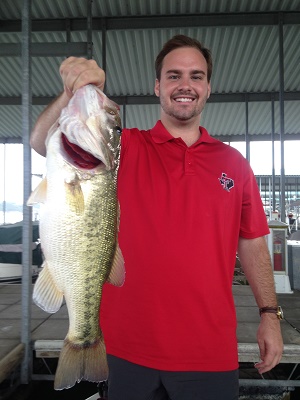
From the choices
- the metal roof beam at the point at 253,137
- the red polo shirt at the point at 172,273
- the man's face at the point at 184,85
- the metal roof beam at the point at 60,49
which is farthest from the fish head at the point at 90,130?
the metal roof beam at the point at 253,137

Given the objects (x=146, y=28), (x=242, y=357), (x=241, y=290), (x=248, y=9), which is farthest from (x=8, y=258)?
(x=248, y=9)

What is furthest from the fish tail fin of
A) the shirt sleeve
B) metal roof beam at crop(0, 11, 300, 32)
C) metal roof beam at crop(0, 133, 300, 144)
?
metal roof beam at crop(0, 133, 300, 144)

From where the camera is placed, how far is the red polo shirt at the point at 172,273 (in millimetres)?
1991

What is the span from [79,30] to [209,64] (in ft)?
21.8

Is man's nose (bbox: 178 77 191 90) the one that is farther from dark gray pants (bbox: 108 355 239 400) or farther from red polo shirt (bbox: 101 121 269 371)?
dark gray pants (bbox: 108 355 239 400)

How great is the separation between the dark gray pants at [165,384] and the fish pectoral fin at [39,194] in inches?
36.7

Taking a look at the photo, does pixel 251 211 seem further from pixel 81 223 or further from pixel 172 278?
pixel 81 223

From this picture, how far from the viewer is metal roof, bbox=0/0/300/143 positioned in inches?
312

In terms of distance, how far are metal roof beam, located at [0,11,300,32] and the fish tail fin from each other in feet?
25.0

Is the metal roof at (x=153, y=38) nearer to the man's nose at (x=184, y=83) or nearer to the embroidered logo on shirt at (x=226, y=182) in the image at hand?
the man's nose at (x=184, y=83)

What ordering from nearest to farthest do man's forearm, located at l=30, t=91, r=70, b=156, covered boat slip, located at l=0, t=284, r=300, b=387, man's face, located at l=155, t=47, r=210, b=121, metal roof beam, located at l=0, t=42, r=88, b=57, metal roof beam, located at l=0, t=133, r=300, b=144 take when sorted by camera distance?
man's forearm, located at l=30, t=91, r=70, b=156, man's face, located at l=155, t=47, r=210, b=121, covered boat slip, located at l=0, t=284, r=300, b=387, metal roof beam, located at l=0, t=42, r=88, b=57, metal roof beam, located at l=0, t=133, r=300, b=144

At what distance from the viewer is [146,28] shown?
819 cm

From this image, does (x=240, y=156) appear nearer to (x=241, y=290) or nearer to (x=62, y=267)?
(x=62, y=267)

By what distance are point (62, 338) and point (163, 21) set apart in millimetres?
6632
